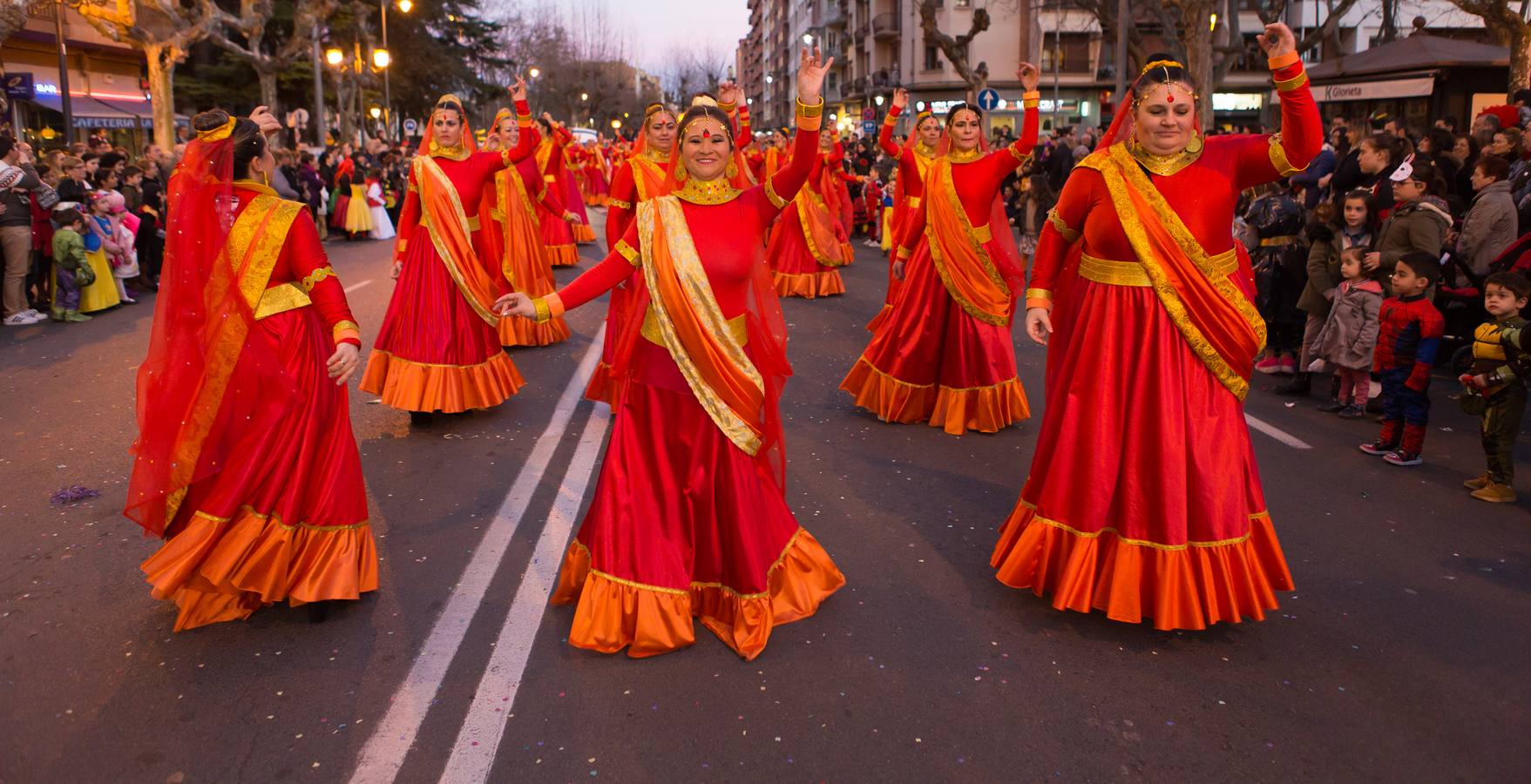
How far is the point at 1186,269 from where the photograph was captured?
4039mm

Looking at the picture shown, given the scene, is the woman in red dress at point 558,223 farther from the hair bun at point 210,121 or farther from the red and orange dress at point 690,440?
the red and orange dress at point 690,440

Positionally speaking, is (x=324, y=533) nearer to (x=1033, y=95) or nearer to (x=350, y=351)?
(x=350, y=351)

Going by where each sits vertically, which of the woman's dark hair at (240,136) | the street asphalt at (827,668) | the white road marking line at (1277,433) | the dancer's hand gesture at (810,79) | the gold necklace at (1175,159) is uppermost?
the dancer's hand gesture at (810,79)

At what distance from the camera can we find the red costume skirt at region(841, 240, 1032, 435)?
23.7ft

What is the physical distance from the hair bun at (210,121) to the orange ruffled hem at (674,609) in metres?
2.02

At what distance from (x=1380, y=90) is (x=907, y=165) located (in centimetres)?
1794

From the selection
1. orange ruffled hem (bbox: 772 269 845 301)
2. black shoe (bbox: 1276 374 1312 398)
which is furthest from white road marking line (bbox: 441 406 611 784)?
orange ruffled hem (bbox: 772 269 845 301)

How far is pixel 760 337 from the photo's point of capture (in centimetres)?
420

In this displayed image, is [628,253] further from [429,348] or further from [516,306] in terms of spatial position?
[429,348]

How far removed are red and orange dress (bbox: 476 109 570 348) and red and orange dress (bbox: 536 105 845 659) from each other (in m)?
4.43

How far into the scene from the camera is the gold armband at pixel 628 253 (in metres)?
4.12

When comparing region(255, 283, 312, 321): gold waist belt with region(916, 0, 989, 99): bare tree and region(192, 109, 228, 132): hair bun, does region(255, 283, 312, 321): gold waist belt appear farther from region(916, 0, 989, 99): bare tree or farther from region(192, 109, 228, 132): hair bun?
region(916, 0, 989, 99): bare tree

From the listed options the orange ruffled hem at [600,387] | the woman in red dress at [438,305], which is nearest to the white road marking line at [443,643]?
the orange ruffled hem at [600,387]

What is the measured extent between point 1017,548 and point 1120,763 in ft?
3.92
